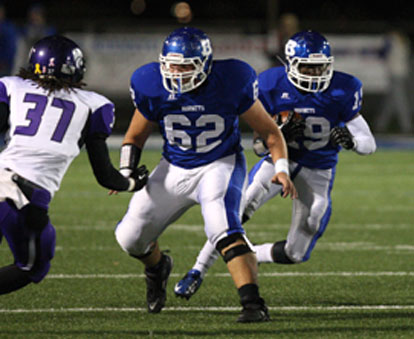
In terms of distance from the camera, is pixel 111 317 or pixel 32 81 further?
pixel 111 317

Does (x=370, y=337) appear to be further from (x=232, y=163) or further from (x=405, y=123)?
(x=405, y=123)

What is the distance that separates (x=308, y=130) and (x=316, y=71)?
310mm

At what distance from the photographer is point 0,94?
156 inches

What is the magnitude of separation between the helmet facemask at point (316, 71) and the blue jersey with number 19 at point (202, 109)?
732 millimetres

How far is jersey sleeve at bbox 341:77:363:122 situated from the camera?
205 inches

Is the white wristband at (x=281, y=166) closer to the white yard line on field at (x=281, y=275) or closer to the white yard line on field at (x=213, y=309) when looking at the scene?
the white yard line on field at (x=213, y=309)

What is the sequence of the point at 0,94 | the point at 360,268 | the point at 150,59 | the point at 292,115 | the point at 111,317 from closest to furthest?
the point at 0,94 < the point at 111,317 < the point at 292,115 < the point at 360,268 < the point at 150,59

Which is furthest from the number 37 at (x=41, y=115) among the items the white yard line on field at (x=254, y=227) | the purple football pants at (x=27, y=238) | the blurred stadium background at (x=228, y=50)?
the blurred stadium background at (x=228, y=50)

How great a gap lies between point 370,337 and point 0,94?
177 centimetres

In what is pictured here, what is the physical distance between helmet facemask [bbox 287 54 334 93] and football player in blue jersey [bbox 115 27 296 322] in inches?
28.8

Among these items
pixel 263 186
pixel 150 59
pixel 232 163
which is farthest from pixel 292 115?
pixel 150 59

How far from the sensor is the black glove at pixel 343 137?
4.94 m

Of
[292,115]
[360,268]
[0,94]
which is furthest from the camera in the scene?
[360,268]

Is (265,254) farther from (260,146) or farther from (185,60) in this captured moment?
(185,60)
